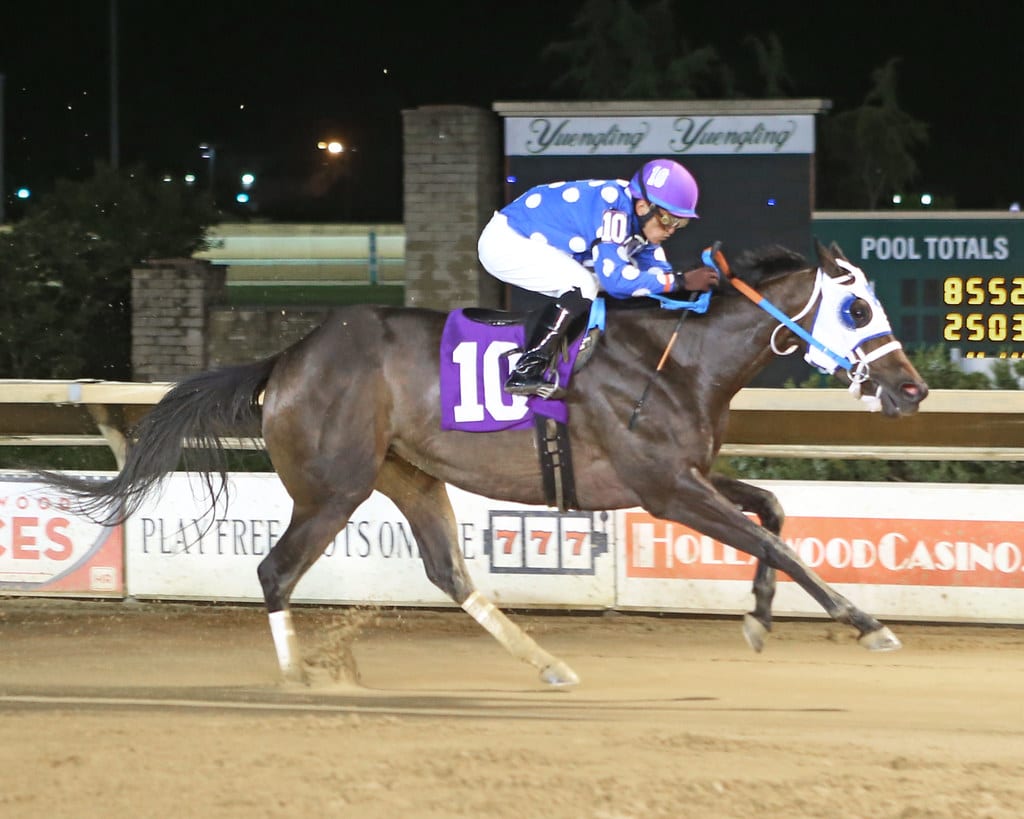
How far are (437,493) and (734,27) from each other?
103 ft

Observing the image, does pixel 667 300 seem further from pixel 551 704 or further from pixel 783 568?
pixel 551 704

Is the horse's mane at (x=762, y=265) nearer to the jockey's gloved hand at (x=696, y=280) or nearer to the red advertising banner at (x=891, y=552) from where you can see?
the jockey's gloved hand at (x=696, y=280)

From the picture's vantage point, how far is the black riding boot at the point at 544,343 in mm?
5309

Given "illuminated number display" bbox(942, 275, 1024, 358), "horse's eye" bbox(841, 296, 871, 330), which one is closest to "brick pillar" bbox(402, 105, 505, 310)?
"illuminated number display" bbox(942, 275, 1024, 358)

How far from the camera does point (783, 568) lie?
5.07 meters

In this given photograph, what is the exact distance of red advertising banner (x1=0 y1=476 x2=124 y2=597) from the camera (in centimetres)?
732

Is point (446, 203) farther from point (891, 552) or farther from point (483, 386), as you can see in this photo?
point (483, 386)

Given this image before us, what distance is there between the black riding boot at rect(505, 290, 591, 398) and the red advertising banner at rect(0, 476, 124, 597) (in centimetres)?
284

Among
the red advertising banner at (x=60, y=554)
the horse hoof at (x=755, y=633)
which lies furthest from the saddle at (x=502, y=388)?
the red advertising banner at (x=60, y=554)

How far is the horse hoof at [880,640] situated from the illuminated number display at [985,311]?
→ 658 centimetres

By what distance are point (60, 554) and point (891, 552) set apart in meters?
3.88

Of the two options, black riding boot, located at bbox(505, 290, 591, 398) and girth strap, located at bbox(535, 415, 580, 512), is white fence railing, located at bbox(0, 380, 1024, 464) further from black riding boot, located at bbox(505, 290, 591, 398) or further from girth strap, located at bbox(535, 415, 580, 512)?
black riding boot, located at bbox(505, 290, 591, 398)

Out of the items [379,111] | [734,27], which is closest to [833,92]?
[734,27]

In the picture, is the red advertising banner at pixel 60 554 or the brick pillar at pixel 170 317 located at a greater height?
the brick pillar at pixel 170 317
